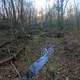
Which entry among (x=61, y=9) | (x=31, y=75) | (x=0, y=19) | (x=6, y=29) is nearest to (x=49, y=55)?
(x=31, y=75)

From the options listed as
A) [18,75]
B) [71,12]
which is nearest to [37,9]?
[71,12]

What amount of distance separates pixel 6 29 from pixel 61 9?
14.5m

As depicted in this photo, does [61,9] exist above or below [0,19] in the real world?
above

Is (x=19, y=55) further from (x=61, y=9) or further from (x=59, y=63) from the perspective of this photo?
(x=61, y=9)

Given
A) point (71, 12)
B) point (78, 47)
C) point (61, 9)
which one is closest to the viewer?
point (78, 47)

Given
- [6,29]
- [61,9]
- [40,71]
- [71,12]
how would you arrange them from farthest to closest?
[71,12] → [61,9] → [6,29] → [40,71]

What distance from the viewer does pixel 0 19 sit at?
912 inches

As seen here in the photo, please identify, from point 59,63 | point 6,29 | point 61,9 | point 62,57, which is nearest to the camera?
point 59,63

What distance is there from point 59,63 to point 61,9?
978 inches

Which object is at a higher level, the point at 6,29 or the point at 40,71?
the point at 6,29

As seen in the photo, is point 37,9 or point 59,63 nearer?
point 59,63

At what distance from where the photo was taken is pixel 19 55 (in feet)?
37.1

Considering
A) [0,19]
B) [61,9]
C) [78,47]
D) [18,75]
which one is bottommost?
[18,75]

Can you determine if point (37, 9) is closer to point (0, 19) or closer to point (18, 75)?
point (0, 19)
